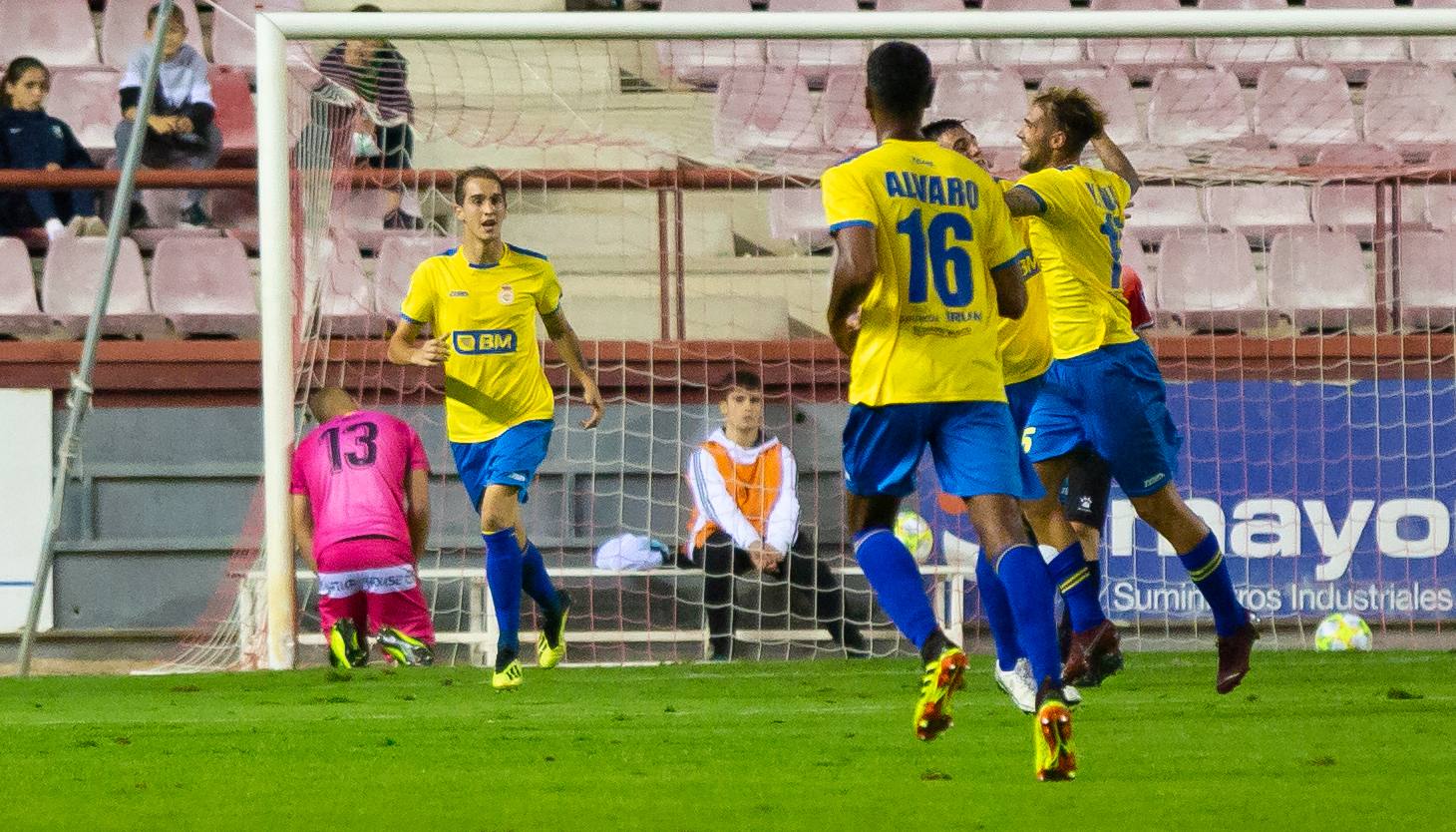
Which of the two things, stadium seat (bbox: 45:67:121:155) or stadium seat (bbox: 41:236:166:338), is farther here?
stadium seat (bbox: 45:67:121:155)

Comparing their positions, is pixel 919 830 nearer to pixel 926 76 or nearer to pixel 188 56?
pixel 926 76

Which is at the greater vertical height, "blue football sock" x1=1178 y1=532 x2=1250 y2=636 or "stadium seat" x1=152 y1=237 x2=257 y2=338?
"stadium seat" x1=152 y1=237 x2=257 y2=338

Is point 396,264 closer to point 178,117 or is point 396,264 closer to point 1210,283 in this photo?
point 178,117

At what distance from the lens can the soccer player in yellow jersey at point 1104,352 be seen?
646 cm

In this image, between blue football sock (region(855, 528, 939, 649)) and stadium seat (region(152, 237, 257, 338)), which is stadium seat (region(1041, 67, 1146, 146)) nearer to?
stadium seat (region(152, 237, 257, 338))

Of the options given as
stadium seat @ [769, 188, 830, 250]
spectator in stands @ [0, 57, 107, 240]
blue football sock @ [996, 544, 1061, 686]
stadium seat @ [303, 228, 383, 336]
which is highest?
spectator in stands @ [0, 57, 107, 240]

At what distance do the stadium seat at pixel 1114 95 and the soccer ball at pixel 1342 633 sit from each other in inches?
156

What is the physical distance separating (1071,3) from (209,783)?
11050mm

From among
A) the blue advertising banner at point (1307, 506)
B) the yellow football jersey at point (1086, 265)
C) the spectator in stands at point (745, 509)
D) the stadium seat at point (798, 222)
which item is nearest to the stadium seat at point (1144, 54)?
the stadium seat at point (798, 222)

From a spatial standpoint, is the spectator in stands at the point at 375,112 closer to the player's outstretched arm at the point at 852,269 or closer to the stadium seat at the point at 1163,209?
the stadium seat at the point at 1163,209

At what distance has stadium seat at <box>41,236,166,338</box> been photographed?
1189 centimetres

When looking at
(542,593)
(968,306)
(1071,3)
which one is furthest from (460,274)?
(1071,3)

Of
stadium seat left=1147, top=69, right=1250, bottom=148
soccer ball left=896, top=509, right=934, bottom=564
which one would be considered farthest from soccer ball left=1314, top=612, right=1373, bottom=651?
stadium seat left=1147, top=69, right=1250, bottom=148

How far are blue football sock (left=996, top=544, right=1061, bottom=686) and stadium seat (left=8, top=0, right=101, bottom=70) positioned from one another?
1119cm
